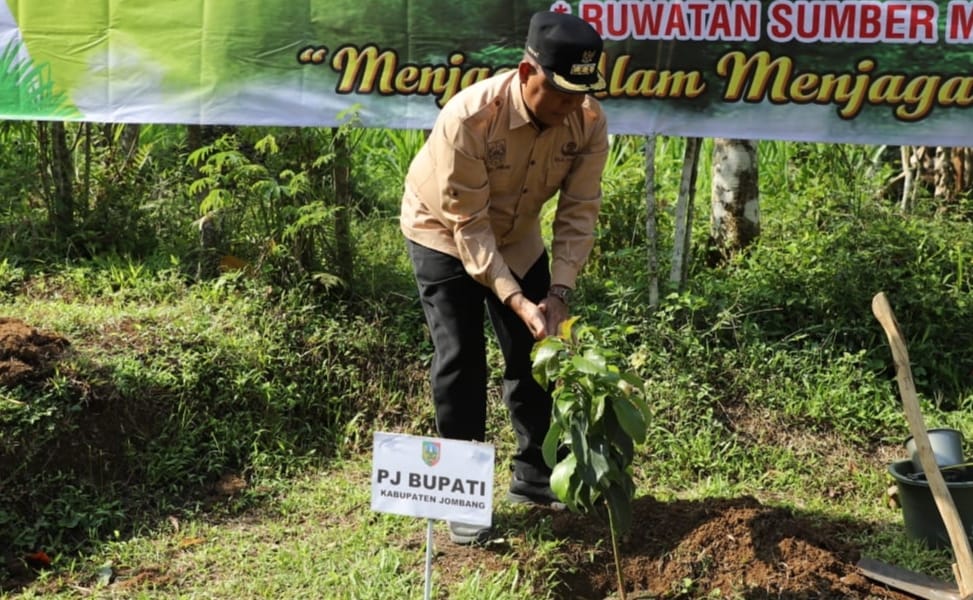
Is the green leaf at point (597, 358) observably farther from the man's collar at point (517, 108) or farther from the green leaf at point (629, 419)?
the man's collar at point (517, 108)

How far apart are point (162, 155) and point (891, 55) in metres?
4.37

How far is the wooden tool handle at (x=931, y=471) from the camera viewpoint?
3.94 meters

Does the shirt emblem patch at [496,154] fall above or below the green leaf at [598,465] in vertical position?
above

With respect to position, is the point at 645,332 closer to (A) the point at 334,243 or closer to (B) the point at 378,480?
(A) the point at 334,243

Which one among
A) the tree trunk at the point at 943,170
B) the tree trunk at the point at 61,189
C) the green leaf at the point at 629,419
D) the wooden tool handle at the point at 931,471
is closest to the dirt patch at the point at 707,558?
the wooden tool handle at the point at 931,471

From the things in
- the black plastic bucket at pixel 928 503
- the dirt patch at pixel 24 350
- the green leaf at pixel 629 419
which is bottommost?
the black plastic bucket at pixel 928 503

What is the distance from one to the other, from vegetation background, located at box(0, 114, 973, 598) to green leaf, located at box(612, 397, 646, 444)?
740 millimetres

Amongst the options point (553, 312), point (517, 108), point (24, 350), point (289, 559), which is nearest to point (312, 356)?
point (24, 350)

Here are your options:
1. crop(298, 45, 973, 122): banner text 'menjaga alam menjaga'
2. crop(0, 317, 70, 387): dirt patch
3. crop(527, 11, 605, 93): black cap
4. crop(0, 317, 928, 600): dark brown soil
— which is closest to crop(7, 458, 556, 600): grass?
crop(0, 317, 928, 600): dark brown soil

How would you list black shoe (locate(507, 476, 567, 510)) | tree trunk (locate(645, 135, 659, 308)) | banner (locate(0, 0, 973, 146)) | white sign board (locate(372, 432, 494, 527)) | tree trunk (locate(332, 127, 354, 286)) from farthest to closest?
tree trunk (locate(332, 127, 354, 286)) < tree trunk (locate(645, 135, 659, 308)) < banner (locate(0, 0, 973, 146)) < black shoe (locate(507, 476, 567, 510)) < white sign board (locate(372, 432, 494, 527))

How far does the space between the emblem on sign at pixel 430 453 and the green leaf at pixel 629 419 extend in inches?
23.2

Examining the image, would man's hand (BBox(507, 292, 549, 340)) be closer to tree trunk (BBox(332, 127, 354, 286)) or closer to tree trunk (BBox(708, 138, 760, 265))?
tree trunk (BBox(332, 127, 354, 286))

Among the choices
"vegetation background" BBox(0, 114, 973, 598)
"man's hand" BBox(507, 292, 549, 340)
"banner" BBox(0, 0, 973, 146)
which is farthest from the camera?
"banner" BBox(0, 0, 973, 146)

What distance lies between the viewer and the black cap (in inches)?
147
